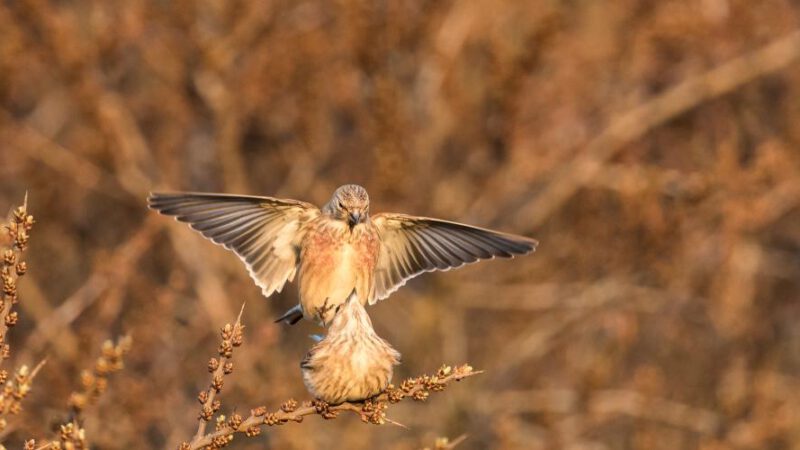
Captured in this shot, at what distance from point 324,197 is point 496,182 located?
1.90 m

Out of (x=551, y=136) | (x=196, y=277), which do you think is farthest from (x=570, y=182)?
(x=196, y=277)

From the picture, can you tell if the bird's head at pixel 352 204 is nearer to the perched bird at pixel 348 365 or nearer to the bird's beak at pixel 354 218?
the bird's beak at pixel 354 218

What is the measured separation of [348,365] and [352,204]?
1001 millimetres

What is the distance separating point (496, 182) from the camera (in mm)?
12359

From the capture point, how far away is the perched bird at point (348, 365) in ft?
16.6

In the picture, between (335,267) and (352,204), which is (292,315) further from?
(352,204)

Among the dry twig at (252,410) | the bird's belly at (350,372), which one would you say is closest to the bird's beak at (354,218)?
the bird's belly at (350,372)

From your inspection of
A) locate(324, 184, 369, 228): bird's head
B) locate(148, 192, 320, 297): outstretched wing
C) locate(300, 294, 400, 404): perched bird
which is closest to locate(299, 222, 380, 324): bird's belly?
locate(324, 184, 369, 228): bird's head

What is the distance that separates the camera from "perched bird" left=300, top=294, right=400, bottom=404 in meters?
5.07

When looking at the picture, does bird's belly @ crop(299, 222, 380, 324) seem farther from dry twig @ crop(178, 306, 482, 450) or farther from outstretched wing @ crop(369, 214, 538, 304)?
dry twig @ crop(178, 306, 482, 450)

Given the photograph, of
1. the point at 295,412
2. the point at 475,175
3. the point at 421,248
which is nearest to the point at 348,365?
the point at 295,412

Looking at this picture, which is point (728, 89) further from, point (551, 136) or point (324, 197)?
point (324, 197)

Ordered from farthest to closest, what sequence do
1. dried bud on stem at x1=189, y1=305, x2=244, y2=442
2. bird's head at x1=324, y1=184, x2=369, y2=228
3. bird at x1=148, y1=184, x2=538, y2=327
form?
1. bird at x1=148, y1=184, x2=538, y2=327
2. bird's head at x1=324, y1=184, x2=369, y2=228
3. dried bud on stem at x1=189, y1=305, x2=244, y2=442

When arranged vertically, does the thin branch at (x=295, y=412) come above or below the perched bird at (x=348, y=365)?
below
